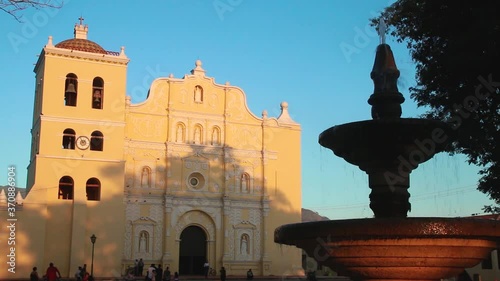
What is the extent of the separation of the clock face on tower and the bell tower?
5 cm

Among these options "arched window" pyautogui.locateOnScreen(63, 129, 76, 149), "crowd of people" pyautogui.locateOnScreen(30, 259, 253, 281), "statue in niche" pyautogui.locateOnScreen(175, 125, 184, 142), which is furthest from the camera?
"statue in niche" pyautogui.locateOnScreen(175, 125, 184, 142)

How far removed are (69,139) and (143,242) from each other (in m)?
6.29

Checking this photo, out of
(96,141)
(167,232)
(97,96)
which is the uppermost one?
(97,96)

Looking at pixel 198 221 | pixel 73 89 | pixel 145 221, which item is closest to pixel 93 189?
pixel 145 221

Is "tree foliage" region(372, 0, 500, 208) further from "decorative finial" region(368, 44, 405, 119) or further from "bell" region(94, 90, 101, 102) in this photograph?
"bell" region(94, 90, 101, 102)

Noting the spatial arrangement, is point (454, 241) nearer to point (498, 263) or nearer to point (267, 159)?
point (267, 159)

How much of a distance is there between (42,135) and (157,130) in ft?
19.6

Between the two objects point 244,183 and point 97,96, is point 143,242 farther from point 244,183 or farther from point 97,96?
point 97,96

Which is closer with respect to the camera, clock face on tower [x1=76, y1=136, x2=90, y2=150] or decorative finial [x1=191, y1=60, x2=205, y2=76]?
clock face on tower [x1=76, y1=136, x2=90, y2=150]

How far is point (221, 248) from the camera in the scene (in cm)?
3152

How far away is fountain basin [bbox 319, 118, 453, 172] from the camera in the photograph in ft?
26.6

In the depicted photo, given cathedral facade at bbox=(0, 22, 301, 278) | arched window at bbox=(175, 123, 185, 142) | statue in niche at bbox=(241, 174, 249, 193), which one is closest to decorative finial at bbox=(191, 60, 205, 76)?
cathedral facade at bbox=(0, 22, 301, 278)

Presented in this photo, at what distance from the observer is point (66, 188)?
94.2 feet

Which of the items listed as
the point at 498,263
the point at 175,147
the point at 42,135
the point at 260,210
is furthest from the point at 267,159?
the point at 498,263
